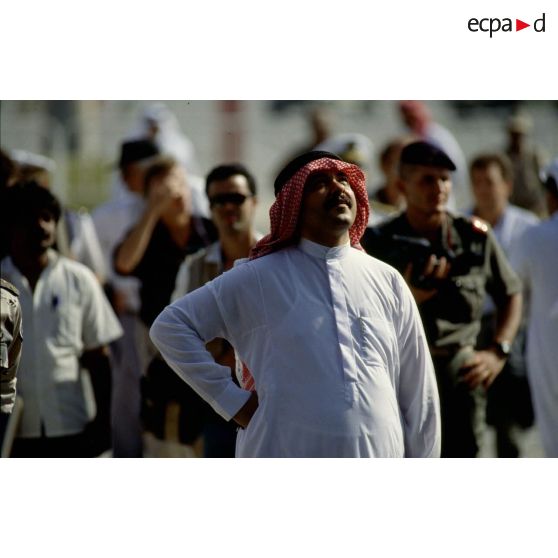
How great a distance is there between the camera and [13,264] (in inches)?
272

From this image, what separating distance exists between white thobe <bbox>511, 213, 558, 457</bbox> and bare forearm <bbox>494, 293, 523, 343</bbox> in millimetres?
624

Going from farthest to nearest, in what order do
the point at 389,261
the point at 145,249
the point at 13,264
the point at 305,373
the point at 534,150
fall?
1. the point at 534,150
2. the point at 145,249
3. the point at 13,264
4. the point at 389,261
5. the point at 305,373

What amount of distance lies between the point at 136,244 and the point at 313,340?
9.52 feet

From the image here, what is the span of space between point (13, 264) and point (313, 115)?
191 inches

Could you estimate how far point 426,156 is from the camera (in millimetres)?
6652

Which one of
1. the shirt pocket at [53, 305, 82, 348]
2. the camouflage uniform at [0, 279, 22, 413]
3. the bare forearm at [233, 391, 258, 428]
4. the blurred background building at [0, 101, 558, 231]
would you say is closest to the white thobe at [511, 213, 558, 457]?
the shirt pocket at [53, 305, 82, 348]

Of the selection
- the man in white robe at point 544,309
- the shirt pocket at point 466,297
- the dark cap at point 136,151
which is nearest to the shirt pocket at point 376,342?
the shirt pocket at point 466,297

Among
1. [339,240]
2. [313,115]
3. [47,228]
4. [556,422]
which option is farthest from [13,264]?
[313,115]

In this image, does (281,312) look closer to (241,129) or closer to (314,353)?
(314,353)

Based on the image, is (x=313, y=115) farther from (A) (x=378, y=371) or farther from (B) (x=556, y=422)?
(A) (x=378, y=371)

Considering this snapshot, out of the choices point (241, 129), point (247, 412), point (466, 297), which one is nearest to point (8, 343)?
point (247, 412)

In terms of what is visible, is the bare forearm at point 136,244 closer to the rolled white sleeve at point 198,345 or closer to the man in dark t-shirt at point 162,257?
the man in dark t-shirt at point 162,257

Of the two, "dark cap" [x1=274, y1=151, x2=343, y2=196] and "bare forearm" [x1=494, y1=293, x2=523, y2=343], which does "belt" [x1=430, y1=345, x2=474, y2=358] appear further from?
Result: "dark cap" [x1=274, y1=151, x2=343, y2=196]

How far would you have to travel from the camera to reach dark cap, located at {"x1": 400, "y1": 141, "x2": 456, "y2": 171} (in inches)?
261
